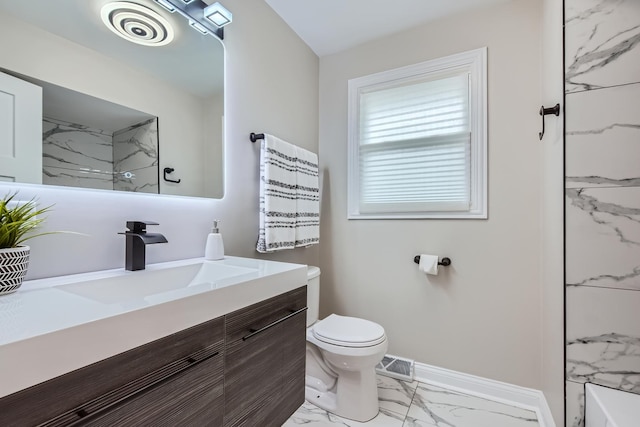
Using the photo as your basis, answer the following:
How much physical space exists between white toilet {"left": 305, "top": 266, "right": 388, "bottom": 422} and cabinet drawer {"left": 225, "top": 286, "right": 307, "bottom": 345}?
0.54 m

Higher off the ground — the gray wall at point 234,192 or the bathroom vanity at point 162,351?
Answer: the gray wall at point 234,192

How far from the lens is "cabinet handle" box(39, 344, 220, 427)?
1.67 feet

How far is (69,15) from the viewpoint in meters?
0.99

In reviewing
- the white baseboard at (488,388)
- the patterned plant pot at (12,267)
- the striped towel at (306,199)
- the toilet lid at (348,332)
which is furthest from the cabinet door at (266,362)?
the white baseboard at (488,388)

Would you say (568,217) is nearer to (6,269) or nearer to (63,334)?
(63,334)

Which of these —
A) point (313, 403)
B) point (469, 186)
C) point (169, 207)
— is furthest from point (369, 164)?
point (313, 403)

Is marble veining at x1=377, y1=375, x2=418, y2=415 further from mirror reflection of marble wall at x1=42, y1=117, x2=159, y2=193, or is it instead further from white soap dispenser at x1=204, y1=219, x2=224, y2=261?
mirror reflection of marble wall at x1=42, y1=117, x2=159, y2=193

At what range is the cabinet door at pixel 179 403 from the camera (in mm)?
587

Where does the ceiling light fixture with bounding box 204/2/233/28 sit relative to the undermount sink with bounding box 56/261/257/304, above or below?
above

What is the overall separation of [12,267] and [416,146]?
2085 mm

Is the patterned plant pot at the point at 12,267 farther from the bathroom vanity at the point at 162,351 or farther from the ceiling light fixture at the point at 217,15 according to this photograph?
the ceiling light fixture at the point at 217,15

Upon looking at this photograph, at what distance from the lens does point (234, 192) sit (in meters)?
1.61

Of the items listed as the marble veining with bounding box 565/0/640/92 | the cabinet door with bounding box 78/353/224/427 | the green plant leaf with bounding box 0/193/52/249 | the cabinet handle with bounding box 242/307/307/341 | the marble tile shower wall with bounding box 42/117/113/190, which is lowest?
the cabinet door with bounding box 78/353/224/427

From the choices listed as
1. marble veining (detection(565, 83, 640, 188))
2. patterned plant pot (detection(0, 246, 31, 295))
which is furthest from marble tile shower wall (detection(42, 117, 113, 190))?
marble veining (detection(565, 83, 640, 188))
